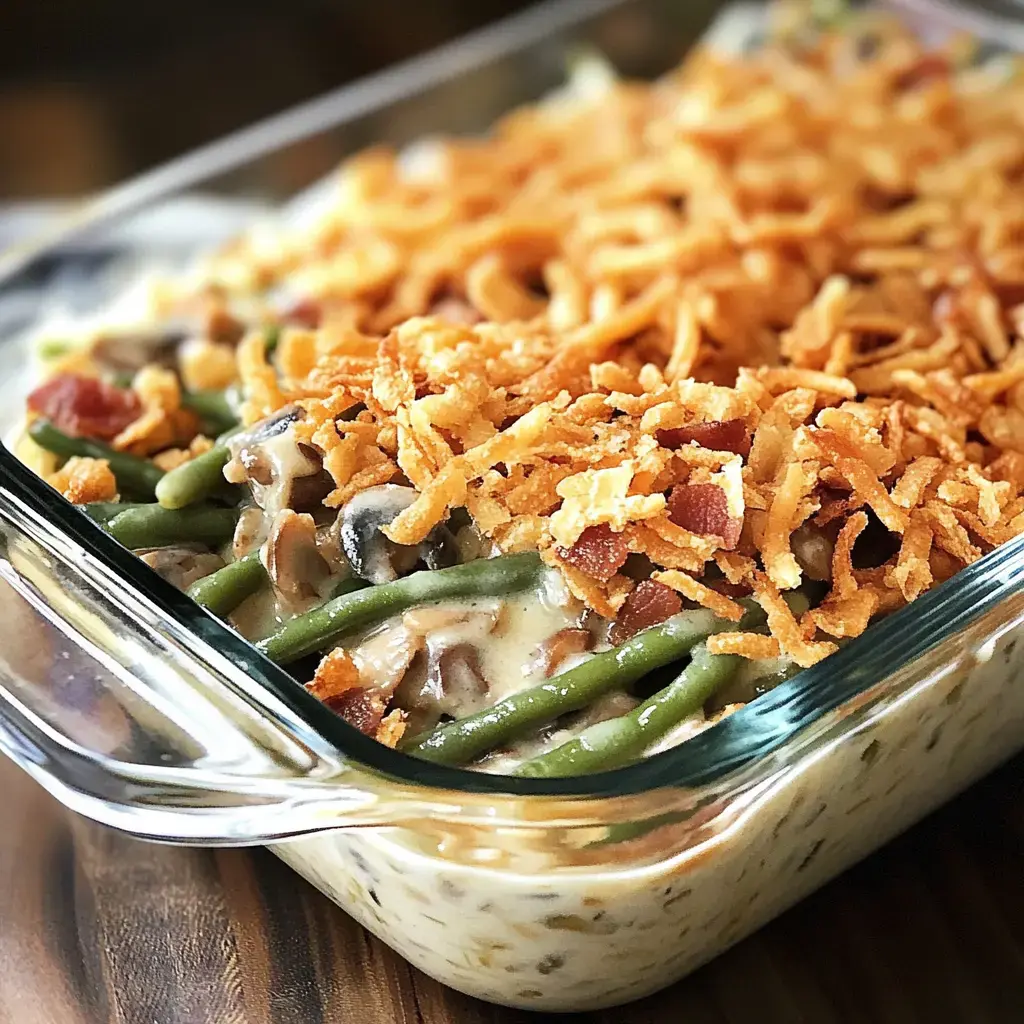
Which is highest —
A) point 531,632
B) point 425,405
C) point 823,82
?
point 425,405

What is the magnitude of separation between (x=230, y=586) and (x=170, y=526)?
12cm

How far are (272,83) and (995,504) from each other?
2.28 metres

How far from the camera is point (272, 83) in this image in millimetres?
2928

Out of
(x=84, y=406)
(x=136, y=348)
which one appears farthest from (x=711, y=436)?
(x=136, y=348)

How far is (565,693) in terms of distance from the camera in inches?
39.8

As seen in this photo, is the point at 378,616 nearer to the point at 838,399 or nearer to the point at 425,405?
the point at 425,405

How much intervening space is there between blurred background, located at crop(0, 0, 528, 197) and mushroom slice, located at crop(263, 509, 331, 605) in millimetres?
1763

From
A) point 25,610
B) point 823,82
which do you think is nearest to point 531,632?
point 25,610

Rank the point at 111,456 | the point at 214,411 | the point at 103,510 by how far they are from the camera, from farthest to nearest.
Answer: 1. the point at 214,411
2. the point at 111,456
3. the point at 103,510

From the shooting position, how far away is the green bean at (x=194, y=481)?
120 centimetres

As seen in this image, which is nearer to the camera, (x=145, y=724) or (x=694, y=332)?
(x=145, y=724)

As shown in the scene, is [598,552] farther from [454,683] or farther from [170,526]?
[170,526]

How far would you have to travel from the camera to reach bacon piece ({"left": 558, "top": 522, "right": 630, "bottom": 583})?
104 centimetres

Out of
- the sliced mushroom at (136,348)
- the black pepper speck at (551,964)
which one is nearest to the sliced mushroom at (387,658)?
the black pepper speck at (551,964)
